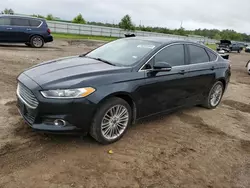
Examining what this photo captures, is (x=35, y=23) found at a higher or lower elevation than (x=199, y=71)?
higher

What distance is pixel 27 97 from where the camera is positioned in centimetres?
340

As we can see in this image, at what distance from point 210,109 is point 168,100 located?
1.93 m

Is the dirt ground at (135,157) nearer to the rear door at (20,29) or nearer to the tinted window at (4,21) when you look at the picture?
the rear door at (20,29)

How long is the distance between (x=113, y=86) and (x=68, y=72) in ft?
2.31

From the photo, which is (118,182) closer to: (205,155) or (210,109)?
(205,155)

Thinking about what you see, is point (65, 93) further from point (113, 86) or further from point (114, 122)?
point (114, 122)

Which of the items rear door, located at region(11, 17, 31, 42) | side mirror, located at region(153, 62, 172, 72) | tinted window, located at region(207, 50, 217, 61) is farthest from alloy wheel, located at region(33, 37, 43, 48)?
side mirror, located at region(153, 62, 172, 72)

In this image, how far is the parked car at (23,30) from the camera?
1363 cm

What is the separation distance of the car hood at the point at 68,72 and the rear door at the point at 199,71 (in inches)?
69.5

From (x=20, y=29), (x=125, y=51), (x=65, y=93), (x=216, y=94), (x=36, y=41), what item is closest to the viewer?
(x=65, y=93)

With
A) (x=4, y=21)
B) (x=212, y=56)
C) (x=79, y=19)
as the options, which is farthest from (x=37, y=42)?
(x=79, y=19)

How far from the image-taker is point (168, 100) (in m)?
4.47

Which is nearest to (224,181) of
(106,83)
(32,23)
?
(106,83)

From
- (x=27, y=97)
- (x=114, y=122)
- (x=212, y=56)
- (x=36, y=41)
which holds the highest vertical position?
(x=212, y=56)
